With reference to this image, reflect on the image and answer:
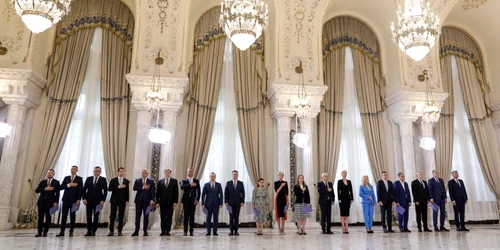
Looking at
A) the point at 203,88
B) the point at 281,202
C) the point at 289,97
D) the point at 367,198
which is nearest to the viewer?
the point at 281,202

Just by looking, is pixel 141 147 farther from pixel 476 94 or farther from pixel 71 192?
pixel 476 94

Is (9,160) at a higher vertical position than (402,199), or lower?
higher

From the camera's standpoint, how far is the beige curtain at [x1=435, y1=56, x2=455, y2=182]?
11742mm

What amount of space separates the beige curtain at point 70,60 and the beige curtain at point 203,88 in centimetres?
204

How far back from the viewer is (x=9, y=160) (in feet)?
29.7

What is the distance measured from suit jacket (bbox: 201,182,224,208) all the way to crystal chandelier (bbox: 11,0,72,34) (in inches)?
177

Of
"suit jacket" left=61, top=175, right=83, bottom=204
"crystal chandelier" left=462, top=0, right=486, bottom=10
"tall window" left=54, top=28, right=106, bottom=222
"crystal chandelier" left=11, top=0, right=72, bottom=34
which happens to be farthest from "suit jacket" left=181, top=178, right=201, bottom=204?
"crystal chandelier" left=462, top=0, right=486, bottom=10

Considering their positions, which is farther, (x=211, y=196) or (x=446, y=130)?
(x=446, y=130)

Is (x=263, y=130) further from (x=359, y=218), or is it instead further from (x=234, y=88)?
(x=359, y=218)

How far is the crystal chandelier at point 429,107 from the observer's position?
9961 millimetres

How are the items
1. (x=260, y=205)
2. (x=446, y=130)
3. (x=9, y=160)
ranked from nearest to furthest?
(x=260, y=205) < (x=9, y=160) < (x=446, y=130)

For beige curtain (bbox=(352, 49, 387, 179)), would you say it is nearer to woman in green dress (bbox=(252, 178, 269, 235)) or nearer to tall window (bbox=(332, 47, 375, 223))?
tall window (bbox=(332, 47, 375, 223))

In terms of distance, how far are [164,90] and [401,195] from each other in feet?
21.0

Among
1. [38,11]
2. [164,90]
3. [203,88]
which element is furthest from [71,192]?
[203,88]
